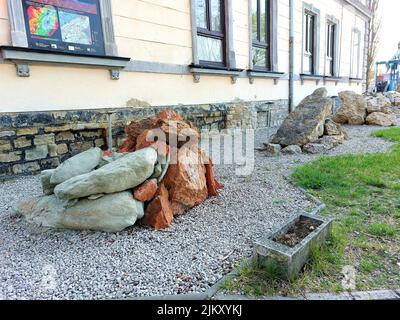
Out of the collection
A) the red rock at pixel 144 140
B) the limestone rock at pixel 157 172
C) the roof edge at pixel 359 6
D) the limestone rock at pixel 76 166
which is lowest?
the limestone rock at pixel 157 172

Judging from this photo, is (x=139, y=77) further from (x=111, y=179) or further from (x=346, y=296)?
(x=346, y=296)

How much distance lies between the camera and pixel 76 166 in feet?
8.07

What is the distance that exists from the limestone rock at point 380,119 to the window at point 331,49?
427 cm

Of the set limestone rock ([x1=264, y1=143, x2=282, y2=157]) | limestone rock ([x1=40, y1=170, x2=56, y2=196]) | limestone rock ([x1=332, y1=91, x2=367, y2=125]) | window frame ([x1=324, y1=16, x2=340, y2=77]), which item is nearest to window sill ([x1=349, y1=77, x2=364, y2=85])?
window frame ([x1=324, y1=16, x2=340, y2=77])

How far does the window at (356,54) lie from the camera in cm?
1354

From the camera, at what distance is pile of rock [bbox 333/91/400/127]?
774 cm

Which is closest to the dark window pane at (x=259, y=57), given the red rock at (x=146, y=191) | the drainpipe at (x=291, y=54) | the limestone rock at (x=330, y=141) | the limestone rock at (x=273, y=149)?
the drainpipe at (x=291, y=54)

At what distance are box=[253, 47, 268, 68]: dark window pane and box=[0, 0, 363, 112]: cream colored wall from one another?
57 cm

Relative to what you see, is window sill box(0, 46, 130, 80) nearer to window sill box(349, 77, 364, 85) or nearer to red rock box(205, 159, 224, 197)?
red rock box(205, 159, 224, 197)

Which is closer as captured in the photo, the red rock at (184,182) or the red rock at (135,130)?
the red rock at (184,182)

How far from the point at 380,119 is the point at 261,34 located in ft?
12.9

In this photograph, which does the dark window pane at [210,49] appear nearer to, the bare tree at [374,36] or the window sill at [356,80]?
the window sill at [356,80]

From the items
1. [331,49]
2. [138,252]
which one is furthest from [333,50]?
[138,252]

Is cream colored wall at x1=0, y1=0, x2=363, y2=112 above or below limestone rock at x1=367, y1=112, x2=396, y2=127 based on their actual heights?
above
